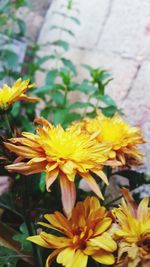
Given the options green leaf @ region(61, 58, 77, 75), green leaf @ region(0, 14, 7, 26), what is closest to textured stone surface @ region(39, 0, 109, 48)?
green leaf @ region(61, 58, 77, 75)

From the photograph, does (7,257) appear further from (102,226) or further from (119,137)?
(119,137)

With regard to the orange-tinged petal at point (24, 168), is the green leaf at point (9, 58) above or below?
above

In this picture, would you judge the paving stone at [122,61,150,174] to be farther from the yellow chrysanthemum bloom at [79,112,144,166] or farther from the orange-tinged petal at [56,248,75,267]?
the orange-tinged petal at [56,248,75,267]

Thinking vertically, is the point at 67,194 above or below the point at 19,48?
below

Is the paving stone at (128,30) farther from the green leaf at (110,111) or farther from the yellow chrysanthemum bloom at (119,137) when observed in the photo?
the yellow chrysanthemum bloom at (119,137)

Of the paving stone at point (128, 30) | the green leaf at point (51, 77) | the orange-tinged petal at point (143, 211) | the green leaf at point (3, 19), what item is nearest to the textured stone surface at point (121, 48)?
the paving stone at point (128, 30)

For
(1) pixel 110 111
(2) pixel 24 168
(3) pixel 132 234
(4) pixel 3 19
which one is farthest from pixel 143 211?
(4) pixel 3 19

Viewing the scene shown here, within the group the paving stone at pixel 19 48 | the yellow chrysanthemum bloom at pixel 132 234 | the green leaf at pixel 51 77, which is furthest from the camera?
the paving stone at pixel 19 48
